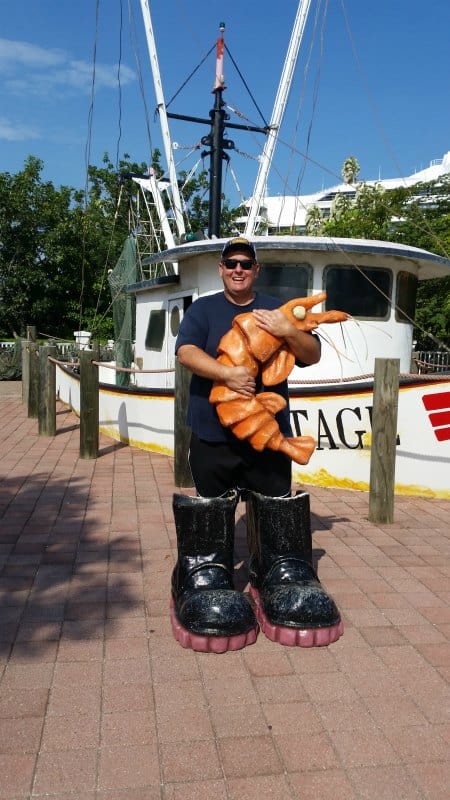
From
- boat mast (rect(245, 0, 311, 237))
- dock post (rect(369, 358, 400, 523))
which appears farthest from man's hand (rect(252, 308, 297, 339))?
boat mast (rect(245, 0, 311, 237))

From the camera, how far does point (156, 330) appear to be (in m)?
8.94

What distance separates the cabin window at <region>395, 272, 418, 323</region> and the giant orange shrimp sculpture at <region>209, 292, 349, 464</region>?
4.30 metres

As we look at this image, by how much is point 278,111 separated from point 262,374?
8.19m

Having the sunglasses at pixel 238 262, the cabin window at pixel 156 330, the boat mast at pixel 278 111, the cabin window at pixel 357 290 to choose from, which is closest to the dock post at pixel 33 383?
the cabin window at pixel 156 330

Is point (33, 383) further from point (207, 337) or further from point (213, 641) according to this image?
point (213, 641)

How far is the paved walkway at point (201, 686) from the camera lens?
1957 mm

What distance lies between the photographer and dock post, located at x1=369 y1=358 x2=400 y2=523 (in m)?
4.72

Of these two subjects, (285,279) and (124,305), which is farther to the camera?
(124,305)

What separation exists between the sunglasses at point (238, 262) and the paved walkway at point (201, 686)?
168 centimetres

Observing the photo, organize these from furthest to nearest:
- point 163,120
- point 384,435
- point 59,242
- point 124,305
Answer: point 59,242
point 124,305
point 163,120
point 384,435

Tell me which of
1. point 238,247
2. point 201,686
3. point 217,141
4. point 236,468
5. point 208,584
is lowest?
point 201,686

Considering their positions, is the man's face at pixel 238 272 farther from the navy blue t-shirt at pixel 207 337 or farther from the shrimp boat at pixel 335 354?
the shrimp boat at pixel 335 354

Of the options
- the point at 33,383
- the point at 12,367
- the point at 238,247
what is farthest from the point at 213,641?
the point at 12,367

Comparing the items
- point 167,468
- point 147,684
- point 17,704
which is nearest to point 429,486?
point 167,468
